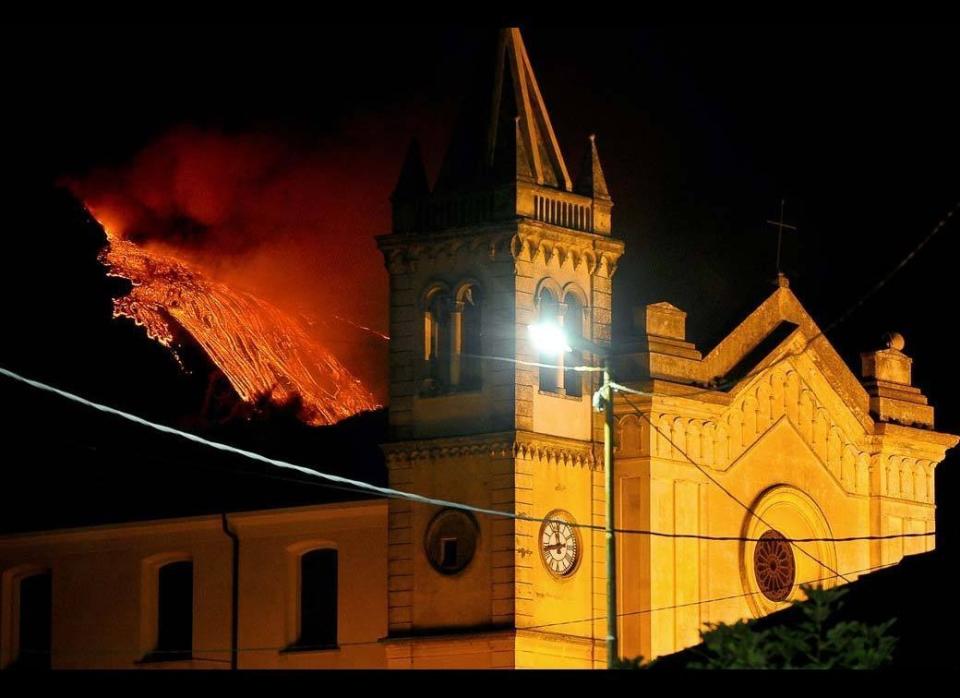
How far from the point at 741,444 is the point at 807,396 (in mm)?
2594

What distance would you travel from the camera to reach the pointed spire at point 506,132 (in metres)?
59.2

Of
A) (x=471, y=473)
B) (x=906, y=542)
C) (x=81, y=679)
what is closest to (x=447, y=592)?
(x=471, y=473)

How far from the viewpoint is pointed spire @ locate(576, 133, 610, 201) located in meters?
59.8

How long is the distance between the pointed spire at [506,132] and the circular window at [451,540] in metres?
6.53

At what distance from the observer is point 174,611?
2559 inches

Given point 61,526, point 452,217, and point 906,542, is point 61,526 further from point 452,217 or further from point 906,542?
point 906,542

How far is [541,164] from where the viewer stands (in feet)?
196

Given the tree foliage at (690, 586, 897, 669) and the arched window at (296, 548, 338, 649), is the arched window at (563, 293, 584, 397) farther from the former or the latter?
→ the tree foliage at (690, 586, 897, 669)

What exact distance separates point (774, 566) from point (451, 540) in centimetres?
776

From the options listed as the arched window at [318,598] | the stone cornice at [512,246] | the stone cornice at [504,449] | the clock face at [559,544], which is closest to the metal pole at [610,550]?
the stone cornice at [504,449]

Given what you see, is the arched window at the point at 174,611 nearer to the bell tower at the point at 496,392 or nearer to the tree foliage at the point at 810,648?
the bell tower at the point at 496,392

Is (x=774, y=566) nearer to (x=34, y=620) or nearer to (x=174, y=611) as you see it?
(x=174, y=611)

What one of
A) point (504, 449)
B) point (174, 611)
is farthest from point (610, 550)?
point (174, 611)

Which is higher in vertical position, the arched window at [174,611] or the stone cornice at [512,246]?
the stone cornice at [512,246]
